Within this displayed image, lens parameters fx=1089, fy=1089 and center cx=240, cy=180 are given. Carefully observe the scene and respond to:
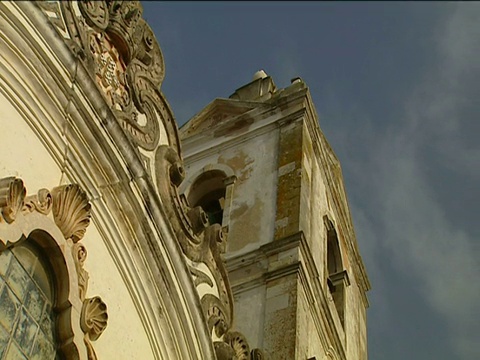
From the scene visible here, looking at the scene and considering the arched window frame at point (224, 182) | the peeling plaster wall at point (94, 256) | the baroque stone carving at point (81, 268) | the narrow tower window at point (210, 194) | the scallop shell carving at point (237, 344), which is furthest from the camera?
the narrow tower window at point (210, 194)

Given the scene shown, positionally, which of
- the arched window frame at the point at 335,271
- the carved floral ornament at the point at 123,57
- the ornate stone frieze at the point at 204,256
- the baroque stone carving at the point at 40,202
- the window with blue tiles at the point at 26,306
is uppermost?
the arched window frame at the point at 335,271

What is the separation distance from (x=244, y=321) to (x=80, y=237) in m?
4.67

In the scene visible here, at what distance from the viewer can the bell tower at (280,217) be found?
12.4 metres

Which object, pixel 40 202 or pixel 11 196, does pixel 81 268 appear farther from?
pixel 11 196

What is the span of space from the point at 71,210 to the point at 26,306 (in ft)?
2.66

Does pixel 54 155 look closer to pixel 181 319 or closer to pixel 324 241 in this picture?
pixel 181 319

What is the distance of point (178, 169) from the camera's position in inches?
389

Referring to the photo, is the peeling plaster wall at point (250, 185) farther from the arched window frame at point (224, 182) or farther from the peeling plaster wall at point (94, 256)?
the peeling plaster wall at point (94, 256)

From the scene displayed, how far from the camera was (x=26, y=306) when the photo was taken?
7508 mm

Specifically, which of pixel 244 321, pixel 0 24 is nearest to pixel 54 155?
pixel 0 24

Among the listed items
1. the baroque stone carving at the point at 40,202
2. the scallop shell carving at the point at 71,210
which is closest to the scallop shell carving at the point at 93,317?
the scallop shell carving at the point at 71,210

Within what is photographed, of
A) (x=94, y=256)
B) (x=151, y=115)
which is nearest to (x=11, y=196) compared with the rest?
(x=94, y=256)

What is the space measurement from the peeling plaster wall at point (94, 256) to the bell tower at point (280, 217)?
326 centimetres

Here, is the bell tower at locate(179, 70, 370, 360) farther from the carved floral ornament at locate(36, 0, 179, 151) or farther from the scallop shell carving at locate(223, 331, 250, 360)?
the carved floral ornament at locate(36, 0, 179, 151)
